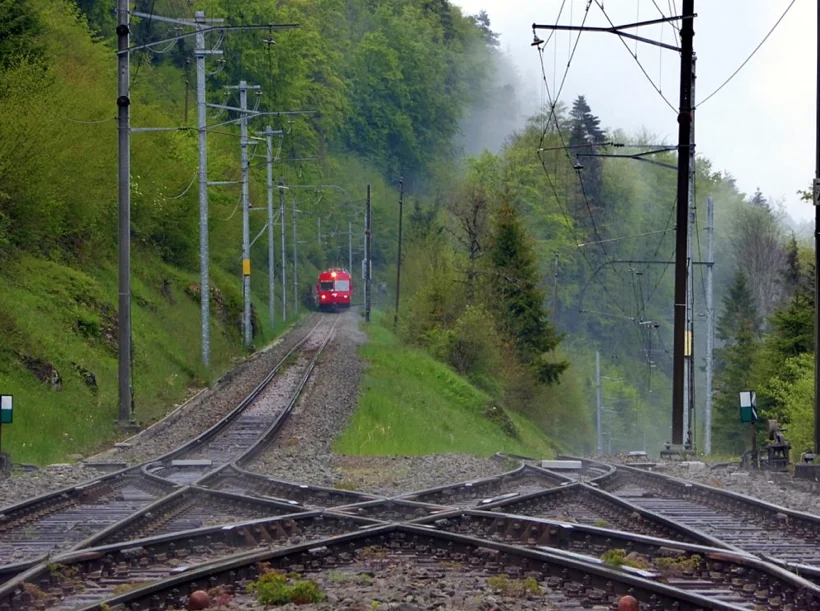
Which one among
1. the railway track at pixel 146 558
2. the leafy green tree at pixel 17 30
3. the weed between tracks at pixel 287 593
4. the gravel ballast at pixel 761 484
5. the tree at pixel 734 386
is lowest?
the tree at pixel 734 386

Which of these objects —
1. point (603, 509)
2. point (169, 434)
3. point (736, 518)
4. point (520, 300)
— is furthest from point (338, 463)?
point (520, 300)

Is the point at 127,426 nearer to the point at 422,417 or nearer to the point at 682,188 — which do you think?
the point at 422,417

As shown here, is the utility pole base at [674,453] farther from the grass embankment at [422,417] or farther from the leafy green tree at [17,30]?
the leafy green tree at [17,30]

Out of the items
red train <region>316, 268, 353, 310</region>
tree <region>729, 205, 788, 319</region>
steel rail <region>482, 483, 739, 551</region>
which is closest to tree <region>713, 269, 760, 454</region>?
tree <region>729, 205, 788, 319</region>

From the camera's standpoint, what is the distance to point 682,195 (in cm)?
2483

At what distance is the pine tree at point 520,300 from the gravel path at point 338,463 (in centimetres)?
2394

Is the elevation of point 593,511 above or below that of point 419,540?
below

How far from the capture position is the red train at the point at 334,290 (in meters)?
89.2

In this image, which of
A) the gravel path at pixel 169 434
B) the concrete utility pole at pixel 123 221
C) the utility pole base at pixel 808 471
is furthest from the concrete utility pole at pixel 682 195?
the concrete utility pole at pixel 123 221

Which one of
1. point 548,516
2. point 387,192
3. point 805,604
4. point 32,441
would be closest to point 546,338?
point 32,441

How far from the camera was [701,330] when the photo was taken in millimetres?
92938

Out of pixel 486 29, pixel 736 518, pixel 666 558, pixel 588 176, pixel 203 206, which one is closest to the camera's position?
→ pixel 666 558

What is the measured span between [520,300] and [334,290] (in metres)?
36.7

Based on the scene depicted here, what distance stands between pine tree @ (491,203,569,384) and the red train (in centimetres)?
3570
